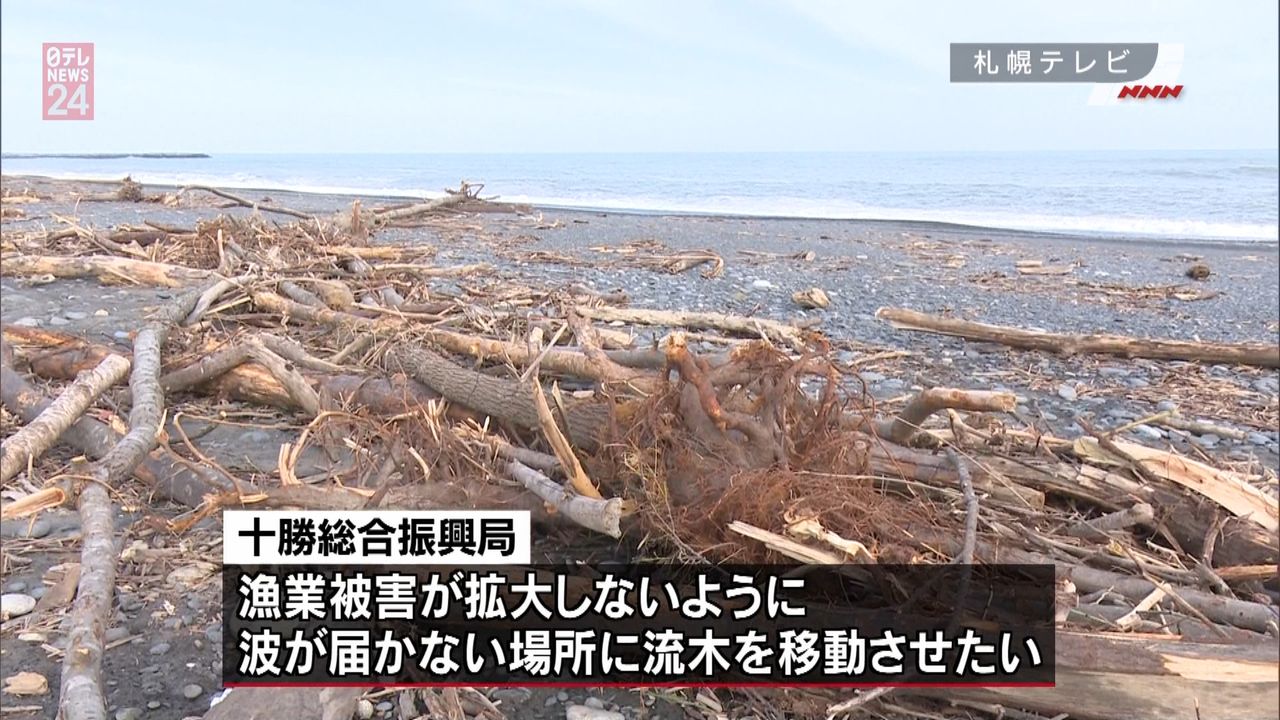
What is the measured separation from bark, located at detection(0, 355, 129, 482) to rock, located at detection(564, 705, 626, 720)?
250 cm

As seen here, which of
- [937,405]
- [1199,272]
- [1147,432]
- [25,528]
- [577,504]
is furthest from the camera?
[1199,272]

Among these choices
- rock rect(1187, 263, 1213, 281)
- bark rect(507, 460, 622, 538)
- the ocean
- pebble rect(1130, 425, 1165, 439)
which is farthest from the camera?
the ocean

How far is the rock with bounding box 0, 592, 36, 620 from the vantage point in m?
2.56

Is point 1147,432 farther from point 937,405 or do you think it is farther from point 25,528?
point 25,528

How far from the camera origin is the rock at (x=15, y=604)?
8.39ft

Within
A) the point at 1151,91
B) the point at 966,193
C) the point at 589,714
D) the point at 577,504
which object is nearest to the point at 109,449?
the point at 577,504

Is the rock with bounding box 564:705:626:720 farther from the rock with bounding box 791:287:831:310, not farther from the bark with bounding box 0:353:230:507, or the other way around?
the rock with bounding box 791:287:831:310

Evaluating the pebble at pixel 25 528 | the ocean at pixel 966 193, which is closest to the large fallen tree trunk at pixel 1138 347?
the pebble at pixel 25 528

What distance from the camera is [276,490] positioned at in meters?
2.90

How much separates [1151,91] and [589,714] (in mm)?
15169

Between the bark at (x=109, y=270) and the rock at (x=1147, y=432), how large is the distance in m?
6.81

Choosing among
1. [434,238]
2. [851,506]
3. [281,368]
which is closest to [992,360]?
[851,506]

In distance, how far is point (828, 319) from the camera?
686 centimetres

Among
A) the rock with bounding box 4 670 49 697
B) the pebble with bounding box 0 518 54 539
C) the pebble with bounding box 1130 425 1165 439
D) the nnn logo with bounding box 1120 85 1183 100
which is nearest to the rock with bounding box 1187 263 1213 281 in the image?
the nnn logo with bounding box 1120 85 1183 100
